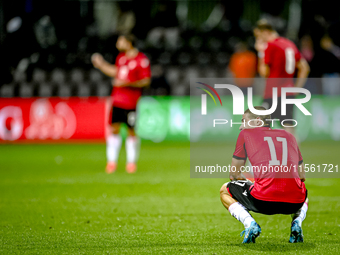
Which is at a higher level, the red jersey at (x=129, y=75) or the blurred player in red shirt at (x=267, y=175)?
the red jersey at (x=129, y=75)

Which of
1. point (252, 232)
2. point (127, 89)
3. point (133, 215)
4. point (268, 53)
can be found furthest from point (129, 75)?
point (252, 232)

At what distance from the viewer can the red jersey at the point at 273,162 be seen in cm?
371

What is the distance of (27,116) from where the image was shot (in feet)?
42.8

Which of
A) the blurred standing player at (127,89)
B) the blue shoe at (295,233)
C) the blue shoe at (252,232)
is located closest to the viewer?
the blue shoe at (252,232)

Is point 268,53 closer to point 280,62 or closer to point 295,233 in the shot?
point 280,62

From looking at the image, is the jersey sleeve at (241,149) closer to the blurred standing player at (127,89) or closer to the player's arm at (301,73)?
the player's arm at (301,73)

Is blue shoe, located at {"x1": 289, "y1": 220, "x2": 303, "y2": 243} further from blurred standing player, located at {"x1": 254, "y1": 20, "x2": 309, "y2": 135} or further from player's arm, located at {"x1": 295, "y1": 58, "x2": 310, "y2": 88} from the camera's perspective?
player's arm, located at {"x1": 295, "y1": 58, "x2": 310, "y2": 88}

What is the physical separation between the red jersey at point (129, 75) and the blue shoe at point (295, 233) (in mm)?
5056

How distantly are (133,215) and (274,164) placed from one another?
6.53ft

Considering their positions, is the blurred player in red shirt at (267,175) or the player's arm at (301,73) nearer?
the blurred player in red shirt at (267,175)

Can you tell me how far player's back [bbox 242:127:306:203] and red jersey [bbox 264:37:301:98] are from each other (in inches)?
139

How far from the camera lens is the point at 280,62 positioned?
7250 millimetres

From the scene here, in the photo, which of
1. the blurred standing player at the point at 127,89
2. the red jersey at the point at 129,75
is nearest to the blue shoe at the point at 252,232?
the blurred standing player at the point at 127,89

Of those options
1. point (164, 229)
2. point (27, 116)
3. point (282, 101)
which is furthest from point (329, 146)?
point (164, 229)
